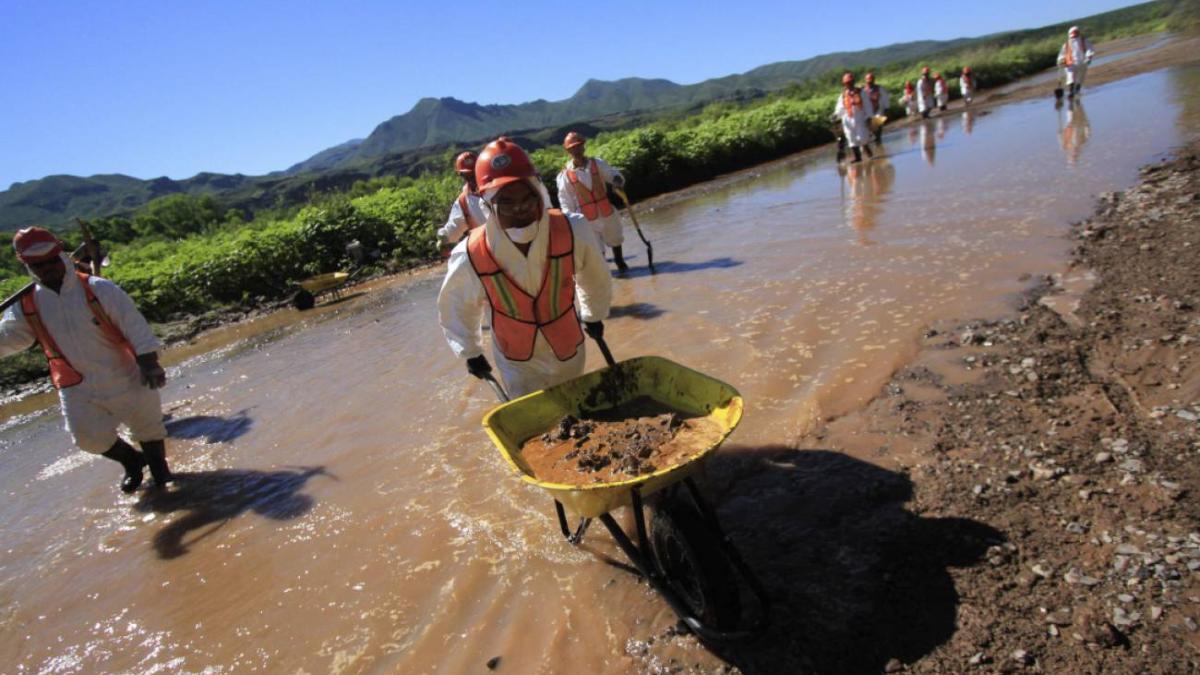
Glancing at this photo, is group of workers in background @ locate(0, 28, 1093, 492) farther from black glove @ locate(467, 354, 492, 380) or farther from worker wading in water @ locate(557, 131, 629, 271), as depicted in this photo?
worker wading in water @ locate(557, 131, 629, 271)

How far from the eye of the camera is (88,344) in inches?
190

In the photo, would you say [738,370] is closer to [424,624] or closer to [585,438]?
[585,438]

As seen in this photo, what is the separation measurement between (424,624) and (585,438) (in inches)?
47.9

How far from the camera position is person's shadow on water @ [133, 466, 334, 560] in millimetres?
4582

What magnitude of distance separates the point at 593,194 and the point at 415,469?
4922mm

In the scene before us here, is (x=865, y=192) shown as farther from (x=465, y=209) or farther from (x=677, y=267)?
(x=465, y=209)

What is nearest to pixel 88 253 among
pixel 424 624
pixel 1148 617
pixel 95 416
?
pixel 95 416

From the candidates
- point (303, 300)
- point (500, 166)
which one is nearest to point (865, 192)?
point (303, 300)

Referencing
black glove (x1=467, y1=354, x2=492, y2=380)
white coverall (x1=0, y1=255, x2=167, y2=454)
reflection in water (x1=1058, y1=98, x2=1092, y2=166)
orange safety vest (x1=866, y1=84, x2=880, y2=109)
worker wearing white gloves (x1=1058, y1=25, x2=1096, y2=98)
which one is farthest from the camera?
worker wearing white gloves (x1=1058, y1=25, x2=1096, y2=98)

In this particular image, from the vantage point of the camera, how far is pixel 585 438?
2.93 metres

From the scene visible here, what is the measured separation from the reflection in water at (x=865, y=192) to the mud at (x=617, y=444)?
6.28 m

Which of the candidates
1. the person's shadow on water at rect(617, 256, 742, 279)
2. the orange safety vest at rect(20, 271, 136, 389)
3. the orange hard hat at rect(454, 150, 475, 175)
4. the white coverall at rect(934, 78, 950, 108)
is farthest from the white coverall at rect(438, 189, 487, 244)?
the white coverall at rect(934, 78, 950, 108)

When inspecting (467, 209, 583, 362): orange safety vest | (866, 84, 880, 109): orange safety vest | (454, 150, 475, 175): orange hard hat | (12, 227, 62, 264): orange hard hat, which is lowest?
(467, 209, 583, 362): orange safety vest

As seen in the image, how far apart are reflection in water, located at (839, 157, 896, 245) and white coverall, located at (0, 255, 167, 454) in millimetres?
7562
